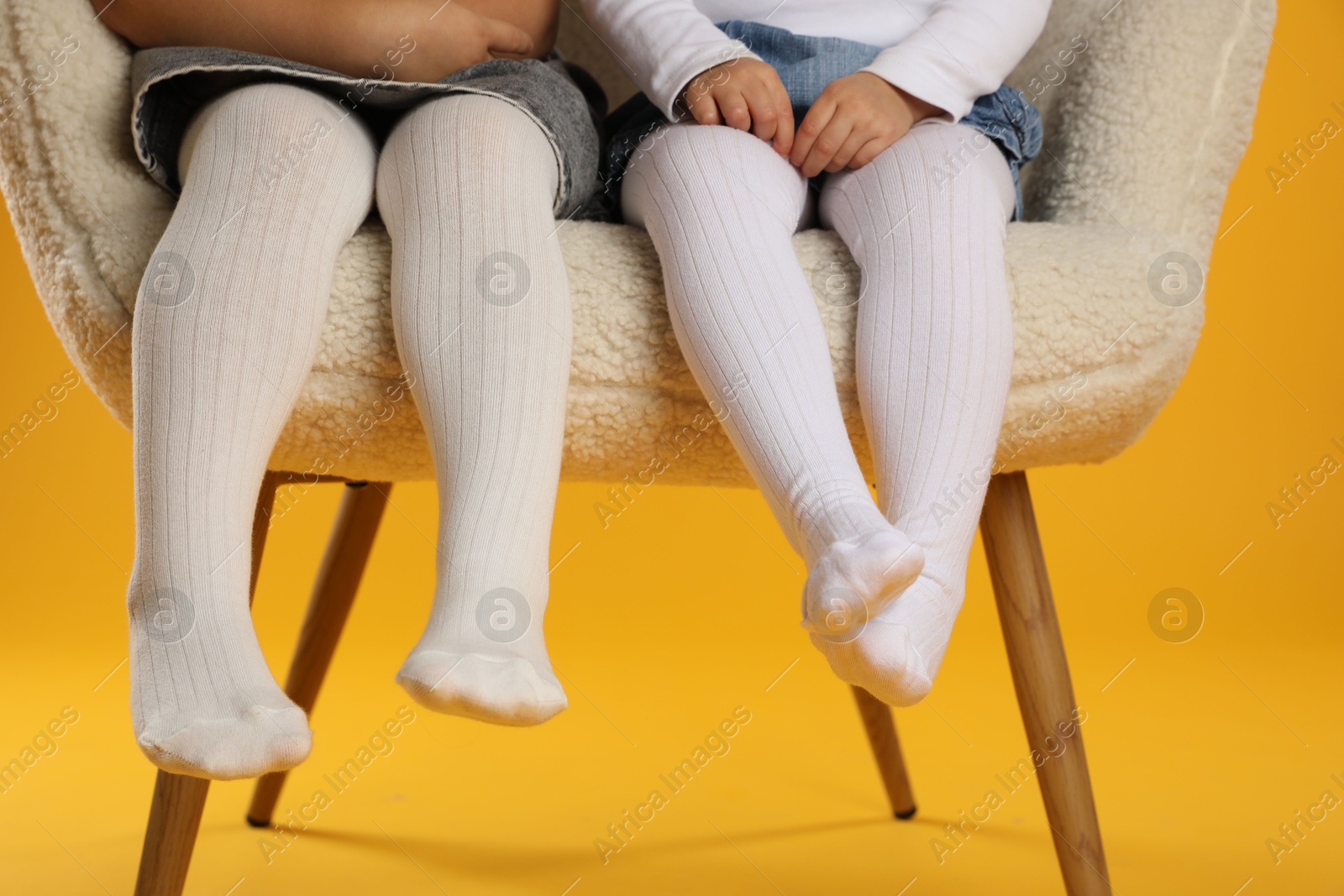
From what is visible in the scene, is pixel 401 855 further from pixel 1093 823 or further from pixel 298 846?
pixel 1093 823

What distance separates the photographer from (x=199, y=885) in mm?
784

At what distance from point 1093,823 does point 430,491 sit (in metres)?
0.88

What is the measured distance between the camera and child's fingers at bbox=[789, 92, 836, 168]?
62 centimetres

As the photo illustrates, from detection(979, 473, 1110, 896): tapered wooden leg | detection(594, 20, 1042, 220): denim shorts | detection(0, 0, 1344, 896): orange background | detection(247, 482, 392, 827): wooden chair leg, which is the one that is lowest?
detection(0, 0, 1344, 896): orange background

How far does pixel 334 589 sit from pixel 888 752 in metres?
0.40

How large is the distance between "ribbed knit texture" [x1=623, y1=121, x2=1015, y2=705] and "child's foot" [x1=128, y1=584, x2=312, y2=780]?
196 mm

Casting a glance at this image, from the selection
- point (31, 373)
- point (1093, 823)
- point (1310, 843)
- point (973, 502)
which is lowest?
point (31, 373)

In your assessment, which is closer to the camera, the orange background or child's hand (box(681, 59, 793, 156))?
child's hand (box(681, 59, 793, 156))

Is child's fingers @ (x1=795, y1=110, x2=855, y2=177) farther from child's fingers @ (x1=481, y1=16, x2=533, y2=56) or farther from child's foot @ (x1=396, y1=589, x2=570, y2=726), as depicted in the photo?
child's foot @ (x1=396, y1=589, x2=570, y2=726)

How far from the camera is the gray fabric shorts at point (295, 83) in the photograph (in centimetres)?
58

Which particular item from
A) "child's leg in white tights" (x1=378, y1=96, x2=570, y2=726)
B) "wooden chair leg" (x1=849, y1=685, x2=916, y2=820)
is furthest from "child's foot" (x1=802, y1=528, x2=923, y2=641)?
"wooden chair leg" (x1=849, y1=685, x2=916, y2=820)

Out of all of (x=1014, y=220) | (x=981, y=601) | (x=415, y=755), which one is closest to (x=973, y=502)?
(x=1014, y=220)

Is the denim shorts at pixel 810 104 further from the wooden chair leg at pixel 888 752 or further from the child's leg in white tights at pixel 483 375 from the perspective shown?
the wooden chair leg at pixel 888 752

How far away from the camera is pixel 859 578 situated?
1.52 feet
